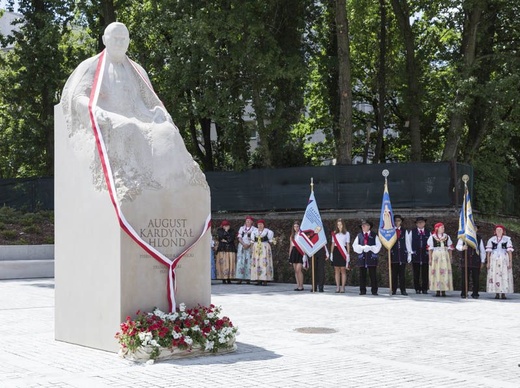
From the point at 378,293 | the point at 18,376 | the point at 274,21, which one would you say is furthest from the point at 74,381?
the point at 274,21

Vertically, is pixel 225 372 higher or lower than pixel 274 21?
lower

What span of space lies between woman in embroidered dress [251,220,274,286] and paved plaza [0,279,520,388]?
581 cm

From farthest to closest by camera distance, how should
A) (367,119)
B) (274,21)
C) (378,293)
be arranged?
(367,119)
(274,21)
(378,293)

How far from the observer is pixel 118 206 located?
9.88m

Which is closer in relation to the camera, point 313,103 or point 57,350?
point 57,350

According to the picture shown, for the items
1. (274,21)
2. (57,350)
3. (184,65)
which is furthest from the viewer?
(274,21)

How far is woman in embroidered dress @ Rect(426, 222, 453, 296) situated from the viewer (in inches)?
742

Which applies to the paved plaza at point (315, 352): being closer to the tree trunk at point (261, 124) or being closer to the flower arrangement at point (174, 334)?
the flower arrangement at point (174, 334)

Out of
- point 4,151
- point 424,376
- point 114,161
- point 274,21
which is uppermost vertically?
point 274,21

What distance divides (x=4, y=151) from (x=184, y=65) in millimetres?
13948

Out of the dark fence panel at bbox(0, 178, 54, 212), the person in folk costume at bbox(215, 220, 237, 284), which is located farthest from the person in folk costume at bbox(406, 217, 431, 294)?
the dark fence panel at bbox(0, 178, 54, 212)

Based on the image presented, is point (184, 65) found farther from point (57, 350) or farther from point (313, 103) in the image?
point (57, 350)

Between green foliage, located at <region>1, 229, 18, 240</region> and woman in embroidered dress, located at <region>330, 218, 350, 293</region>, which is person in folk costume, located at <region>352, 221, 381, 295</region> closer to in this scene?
woman in embroidered dress, located at <region>330, 218, 350, 293</region>

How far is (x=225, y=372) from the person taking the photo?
28.7 feet
